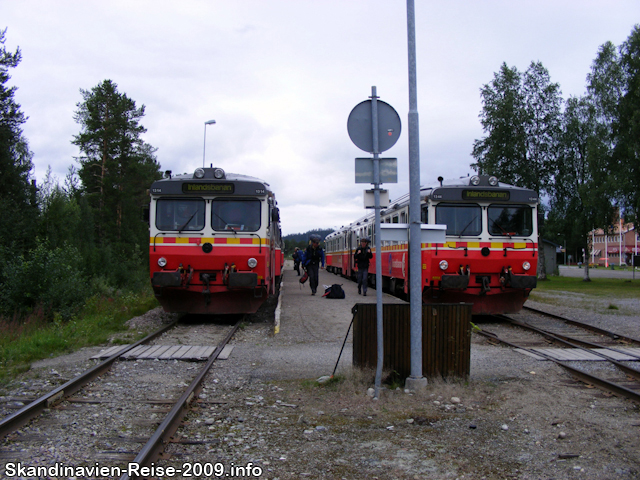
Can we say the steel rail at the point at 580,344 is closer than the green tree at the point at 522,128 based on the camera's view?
Yes

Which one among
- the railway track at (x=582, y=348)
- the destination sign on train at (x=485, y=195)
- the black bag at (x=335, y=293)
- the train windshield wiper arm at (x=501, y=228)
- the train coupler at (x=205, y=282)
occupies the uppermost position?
the destination sign on train at (x=485, y=195)

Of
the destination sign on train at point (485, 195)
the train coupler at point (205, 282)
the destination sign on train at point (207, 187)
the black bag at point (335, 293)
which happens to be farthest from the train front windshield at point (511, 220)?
the train coupler at point (205, 282)

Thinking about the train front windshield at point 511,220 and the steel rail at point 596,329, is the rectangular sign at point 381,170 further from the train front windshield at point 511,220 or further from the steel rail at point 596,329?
the train front windshield at point 511,220

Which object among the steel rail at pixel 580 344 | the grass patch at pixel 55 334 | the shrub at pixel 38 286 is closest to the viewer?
the steel rail at pixel 580 344

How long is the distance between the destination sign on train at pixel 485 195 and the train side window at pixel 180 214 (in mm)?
5880

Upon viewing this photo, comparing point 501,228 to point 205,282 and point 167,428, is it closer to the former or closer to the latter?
point 205,282

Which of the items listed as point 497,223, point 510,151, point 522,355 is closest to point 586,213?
point 510,151

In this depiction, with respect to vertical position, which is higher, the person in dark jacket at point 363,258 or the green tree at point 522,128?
the green tree at point 522,128

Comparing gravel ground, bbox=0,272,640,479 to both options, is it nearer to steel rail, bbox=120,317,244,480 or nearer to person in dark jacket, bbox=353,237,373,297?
steel rail, bbox=120,317,244,480

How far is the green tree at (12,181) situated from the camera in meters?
23.1

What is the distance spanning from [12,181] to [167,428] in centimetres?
2564

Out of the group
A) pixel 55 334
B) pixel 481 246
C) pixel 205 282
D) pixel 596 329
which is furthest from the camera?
pixel 481 246

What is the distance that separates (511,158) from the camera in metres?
33.9

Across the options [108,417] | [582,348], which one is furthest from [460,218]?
[108,417]
